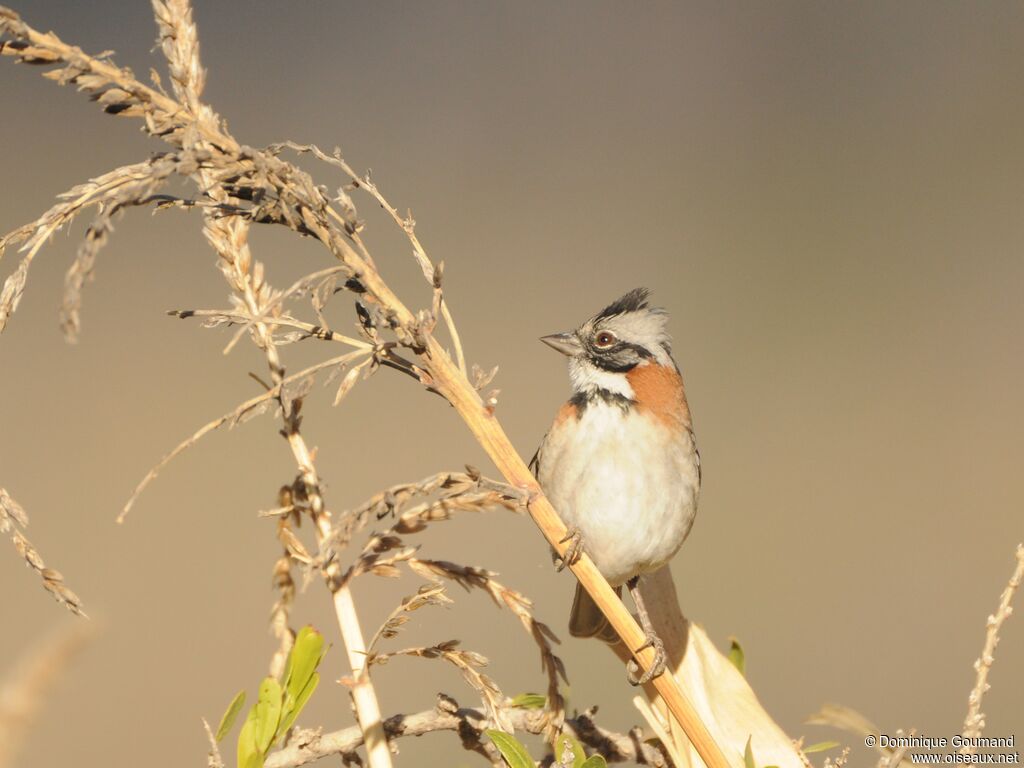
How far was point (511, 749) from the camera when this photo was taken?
45.1 inches

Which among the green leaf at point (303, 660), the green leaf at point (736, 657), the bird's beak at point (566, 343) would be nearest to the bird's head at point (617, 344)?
the bird's beak at point (566, 343)

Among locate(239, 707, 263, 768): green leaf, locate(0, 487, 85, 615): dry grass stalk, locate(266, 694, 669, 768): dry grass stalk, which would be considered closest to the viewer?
locate(0, 487, 85, 615): dry grass stalk

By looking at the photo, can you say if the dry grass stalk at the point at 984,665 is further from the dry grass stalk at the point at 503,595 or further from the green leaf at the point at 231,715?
the green leaf at the point at 231,715

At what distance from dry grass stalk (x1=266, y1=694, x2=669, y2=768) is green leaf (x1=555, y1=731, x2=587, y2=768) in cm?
2

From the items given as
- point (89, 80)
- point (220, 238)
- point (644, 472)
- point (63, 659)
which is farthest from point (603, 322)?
point (63, 659)

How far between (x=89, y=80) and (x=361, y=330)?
0.34 meters

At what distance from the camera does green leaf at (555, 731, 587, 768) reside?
1.16 metres

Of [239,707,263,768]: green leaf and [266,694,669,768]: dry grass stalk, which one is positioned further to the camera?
[266,694,669,768]: dry grass stalk

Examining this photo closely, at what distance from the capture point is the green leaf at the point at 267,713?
113 cm

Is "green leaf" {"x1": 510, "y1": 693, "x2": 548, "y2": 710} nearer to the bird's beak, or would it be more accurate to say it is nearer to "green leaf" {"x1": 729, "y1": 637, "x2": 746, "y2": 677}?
"green leaf" {"x1": 729, "y1": 637, "x2": 746, "y2": 677}

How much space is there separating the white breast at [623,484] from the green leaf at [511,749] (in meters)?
1.44

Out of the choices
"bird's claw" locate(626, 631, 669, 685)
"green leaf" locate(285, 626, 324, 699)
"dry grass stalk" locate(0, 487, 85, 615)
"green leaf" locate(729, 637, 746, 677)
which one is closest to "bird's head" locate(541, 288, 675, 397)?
"green leaf" locate(729, 637, 746, 677)

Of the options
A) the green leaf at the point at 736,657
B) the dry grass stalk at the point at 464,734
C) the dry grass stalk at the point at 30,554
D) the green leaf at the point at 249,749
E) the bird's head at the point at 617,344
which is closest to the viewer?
the dry grass stalk at the point at 30,554

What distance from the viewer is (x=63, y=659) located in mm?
754
